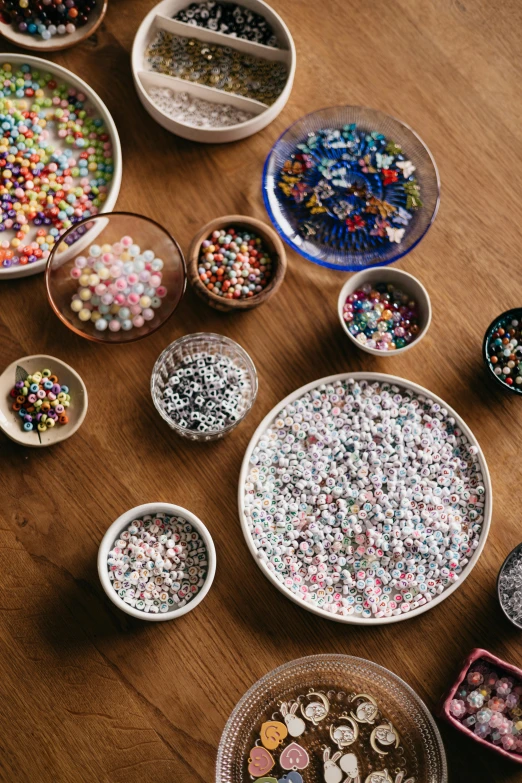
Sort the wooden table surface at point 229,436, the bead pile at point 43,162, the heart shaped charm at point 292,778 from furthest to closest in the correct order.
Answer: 1. the bead pile at point 43,162
2. the wooden table surface at point 229,436
3. the heart shaped charm at point 292,778

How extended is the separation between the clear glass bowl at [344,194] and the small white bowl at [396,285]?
0.06m

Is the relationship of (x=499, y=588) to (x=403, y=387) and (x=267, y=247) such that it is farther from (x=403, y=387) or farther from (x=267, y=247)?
(x=267, y=247)

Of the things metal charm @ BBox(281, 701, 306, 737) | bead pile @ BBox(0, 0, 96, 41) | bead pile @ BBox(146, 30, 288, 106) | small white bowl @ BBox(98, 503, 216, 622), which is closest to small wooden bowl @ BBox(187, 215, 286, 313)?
bead pile @ BBox(146, 30, 288, 106)

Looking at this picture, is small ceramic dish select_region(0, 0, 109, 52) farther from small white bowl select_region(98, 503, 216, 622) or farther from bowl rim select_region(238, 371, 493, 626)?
small white bowl select_region(98, 503, 216, 622)

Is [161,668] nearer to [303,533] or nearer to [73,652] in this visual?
[73,652]

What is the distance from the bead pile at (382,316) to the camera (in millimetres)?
1820

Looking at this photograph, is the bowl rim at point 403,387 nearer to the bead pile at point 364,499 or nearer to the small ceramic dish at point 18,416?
the bead pile at point 364,499

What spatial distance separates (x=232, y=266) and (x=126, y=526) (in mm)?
658

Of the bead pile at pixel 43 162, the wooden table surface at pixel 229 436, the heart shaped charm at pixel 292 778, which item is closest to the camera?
the heart shaped charm at pixel 292 778

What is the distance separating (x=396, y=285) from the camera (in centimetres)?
186

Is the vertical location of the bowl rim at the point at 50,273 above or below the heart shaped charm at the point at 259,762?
above

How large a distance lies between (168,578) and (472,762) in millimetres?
805

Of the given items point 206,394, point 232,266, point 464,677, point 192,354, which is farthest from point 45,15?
point 464,677

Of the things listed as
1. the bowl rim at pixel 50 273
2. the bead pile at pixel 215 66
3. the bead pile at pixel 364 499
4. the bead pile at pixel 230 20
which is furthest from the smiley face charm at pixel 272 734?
the bead pile at pixel 230 20
